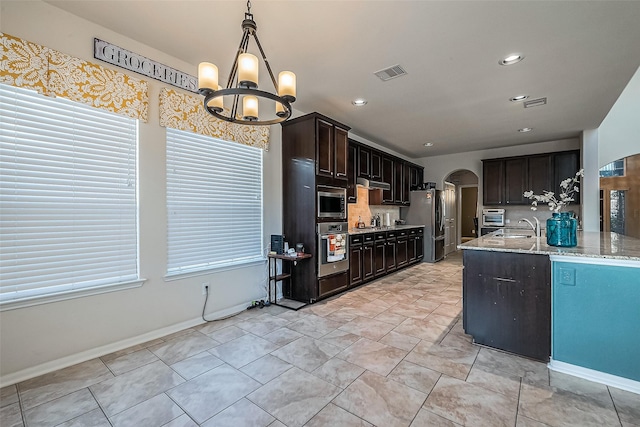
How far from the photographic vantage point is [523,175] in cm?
634

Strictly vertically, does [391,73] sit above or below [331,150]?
above

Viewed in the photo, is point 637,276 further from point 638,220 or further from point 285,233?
point 638,220

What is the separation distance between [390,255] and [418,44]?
404 cm

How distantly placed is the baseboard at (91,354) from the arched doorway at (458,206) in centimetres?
721

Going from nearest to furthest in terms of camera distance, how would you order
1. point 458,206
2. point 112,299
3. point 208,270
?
point 112,299, point 208,270, point 458,206

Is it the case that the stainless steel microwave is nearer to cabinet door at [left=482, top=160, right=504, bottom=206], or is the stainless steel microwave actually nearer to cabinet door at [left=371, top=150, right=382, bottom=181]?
cabinet door at [left=371, top=150, right=382, bottom=181]

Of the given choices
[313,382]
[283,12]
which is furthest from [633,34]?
[313,382]

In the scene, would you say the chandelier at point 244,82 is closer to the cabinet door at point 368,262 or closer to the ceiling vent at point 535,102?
the cabinet door at point 368,262

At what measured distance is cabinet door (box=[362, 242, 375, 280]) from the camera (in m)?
4.99

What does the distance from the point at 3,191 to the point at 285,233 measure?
9.53 feet

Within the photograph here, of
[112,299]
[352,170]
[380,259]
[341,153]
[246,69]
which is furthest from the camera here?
[380,259]

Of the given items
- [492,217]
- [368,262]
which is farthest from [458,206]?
[368,262]

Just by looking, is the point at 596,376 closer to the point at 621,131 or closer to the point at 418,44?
the point at 418,44

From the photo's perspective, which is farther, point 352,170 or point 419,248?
point 419,248
